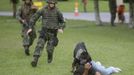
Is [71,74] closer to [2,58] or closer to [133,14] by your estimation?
[2,58]

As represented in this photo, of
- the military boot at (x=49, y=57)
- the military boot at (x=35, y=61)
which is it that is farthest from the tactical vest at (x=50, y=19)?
the military boot at (x=35, y=61)

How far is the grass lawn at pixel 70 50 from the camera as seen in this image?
43.6 ft

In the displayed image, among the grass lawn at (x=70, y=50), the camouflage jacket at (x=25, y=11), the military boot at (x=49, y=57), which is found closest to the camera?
the grass lawn at (x=70, y=50)

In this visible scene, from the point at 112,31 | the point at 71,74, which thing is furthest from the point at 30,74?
the point at 112,31

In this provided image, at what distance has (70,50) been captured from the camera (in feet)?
57.9

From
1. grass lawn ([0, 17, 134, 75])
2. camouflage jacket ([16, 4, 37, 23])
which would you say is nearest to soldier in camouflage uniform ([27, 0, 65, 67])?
grass lawn ([0, 17, 134, 75])

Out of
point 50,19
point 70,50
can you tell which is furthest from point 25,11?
point 70,50

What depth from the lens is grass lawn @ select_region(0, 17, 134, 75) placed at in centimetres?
1329

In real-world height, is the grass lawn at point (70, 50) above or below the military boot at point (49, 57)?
below

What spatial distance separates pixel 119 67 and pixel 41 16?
2.60 meters

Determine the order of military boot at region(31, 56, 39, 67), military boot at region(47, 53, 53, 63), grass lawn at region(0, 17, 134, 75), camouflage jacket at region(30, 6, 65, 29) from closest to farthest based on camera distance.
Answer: grass lawn at region(0, 17, 134, 75) < military boot at region(31, 56, 39, 67) < camouflage jacket at region(30, 6, 65, 29) < military boot at region(47, 53, 53, 63)

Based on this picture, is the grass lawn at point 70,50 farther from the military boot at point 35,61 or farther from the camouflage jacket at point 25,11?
the camouflage jacket at point 25,11

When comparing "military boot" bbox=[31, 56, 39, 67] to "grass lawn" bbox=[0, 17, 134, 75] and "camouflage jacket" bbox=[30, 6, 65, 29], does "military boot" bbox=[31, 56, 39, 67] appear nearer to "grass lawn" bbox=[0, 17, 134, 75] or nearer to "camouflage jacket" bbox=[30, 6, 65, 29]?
"grass lawn" bbox=[0, 17, 134, 75]

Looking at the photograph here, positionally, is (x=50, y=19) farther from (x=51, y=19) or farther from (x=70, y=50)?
(x=70, y=50)
